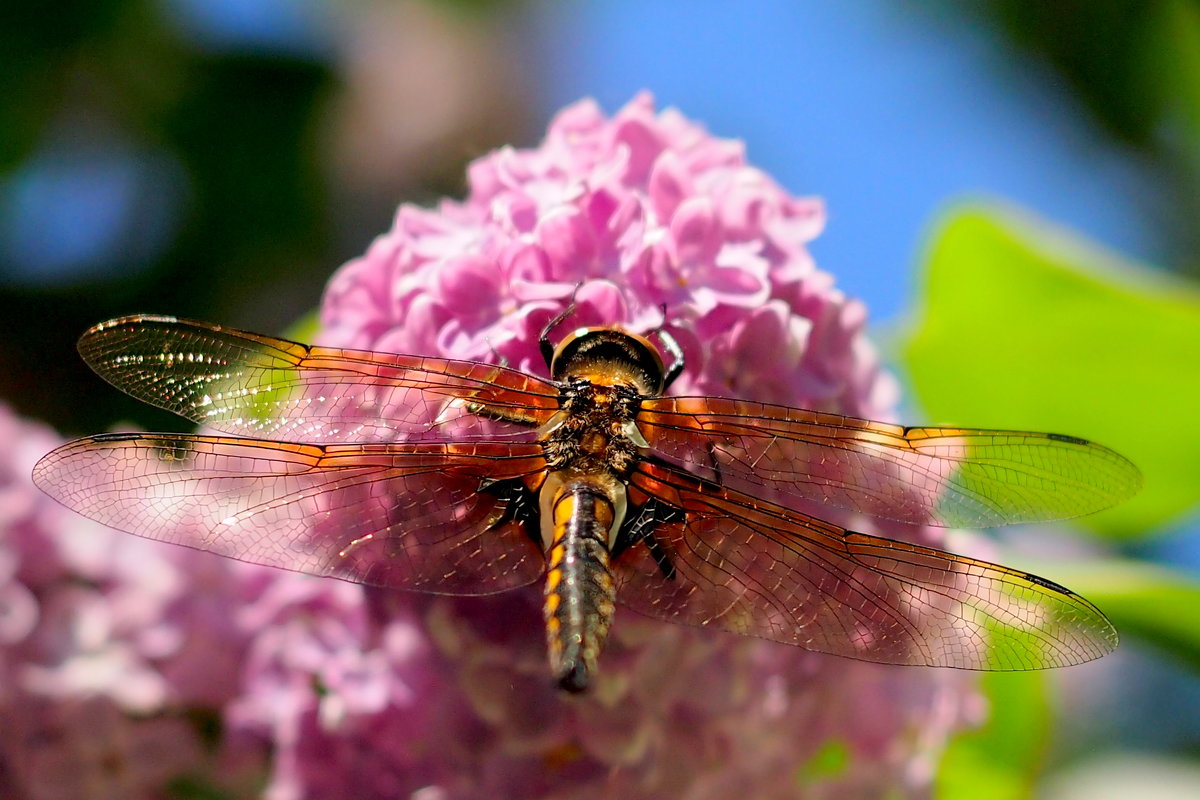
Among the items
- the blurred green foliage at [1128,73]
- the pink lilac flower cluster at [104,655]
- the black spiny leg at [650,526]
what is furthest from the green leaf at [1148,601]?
the blurred green foliage at [1128,73]

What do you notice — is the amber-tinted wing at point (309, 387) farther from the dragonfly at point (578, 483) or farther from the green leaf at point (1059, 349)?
the green leaf at point (1059, 349)

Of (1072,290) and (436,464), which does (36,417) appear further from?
(1072,290)

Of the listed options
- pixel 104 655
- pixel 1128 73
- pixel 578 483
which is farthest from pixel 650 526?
pixel 1128 73

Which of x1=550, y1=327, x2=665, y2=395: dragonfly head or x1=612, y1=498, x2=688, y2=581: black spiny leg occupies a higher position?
x1=550, y1=327, x2=665, y2=395: dragonfly head

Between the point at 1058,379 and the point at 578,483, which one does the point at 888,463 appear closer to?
the point at 578,483

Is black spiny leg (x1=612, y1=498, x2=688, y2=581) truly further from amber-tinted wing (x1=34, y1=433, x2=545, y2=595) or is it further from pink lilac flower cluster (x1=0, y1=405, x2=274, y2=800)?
pink lilac flower cluster (x1=0, y1=405, x2=274, y2=800)

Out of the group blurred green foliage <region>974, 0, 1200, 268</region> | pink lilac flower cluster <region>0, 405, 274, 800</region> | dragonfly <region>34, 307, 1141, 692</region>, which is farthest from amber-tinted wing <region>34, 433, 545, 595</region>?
blurred green foliage <region>974, 0, 1200, 268</region>

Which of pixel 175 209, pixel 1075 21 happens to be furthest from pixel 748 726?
pixel 1075 21
